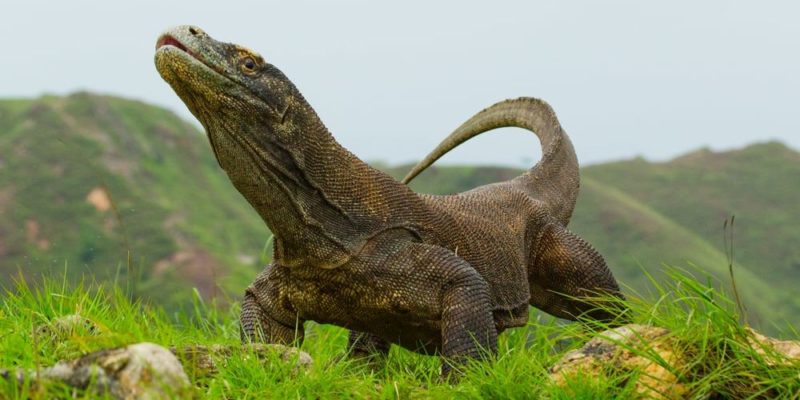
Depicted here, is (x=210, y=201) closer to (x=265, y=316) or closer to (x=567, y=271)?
(x=567, y=271)

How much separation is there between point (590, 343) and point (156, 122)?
5598 centimetres

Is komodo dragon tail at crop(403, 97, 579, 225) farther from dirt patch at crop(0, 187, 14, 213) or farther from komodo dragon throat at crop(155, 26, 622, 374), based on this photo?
dirt patch at crop(0, 187, 14, 213)

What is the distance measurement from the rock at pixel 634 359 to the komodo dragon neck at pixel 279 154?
1.44 metres

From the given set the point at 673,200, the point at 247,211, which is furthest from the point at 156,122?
the point at 673,200

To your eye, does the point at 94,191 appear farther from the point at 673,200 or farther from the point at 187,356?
the point at 187,356

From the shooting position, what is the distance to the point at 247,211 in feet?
176

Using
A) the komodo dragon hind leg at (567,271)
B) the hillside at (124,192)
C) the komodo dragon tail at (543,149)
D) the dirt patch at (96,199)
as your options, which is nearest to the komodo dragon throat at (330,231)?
the komodo dragon hind leg at (567,271)

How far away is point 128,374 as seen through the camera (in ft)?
12.7

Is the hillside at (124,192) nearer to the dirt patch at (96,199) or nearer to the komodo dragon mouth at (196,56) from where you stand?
the dirt patch at (96,199)

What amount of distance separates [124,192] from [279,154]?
44.1 metres

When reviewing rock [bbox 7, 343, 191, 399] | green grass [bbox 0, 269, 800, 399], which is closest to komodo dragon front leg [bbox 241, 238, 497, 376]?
green grass [bbox 0, 269, 800, 399]

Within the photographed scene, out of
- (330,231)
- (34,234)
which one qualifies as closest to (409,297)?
(330,231)

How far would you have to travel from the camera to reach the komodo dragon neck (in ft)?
18.2

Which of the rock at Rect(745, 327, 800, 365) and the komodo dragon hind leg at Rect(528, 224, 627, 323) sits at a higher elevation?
the rock at Rect(745, 327, 800, 365)
